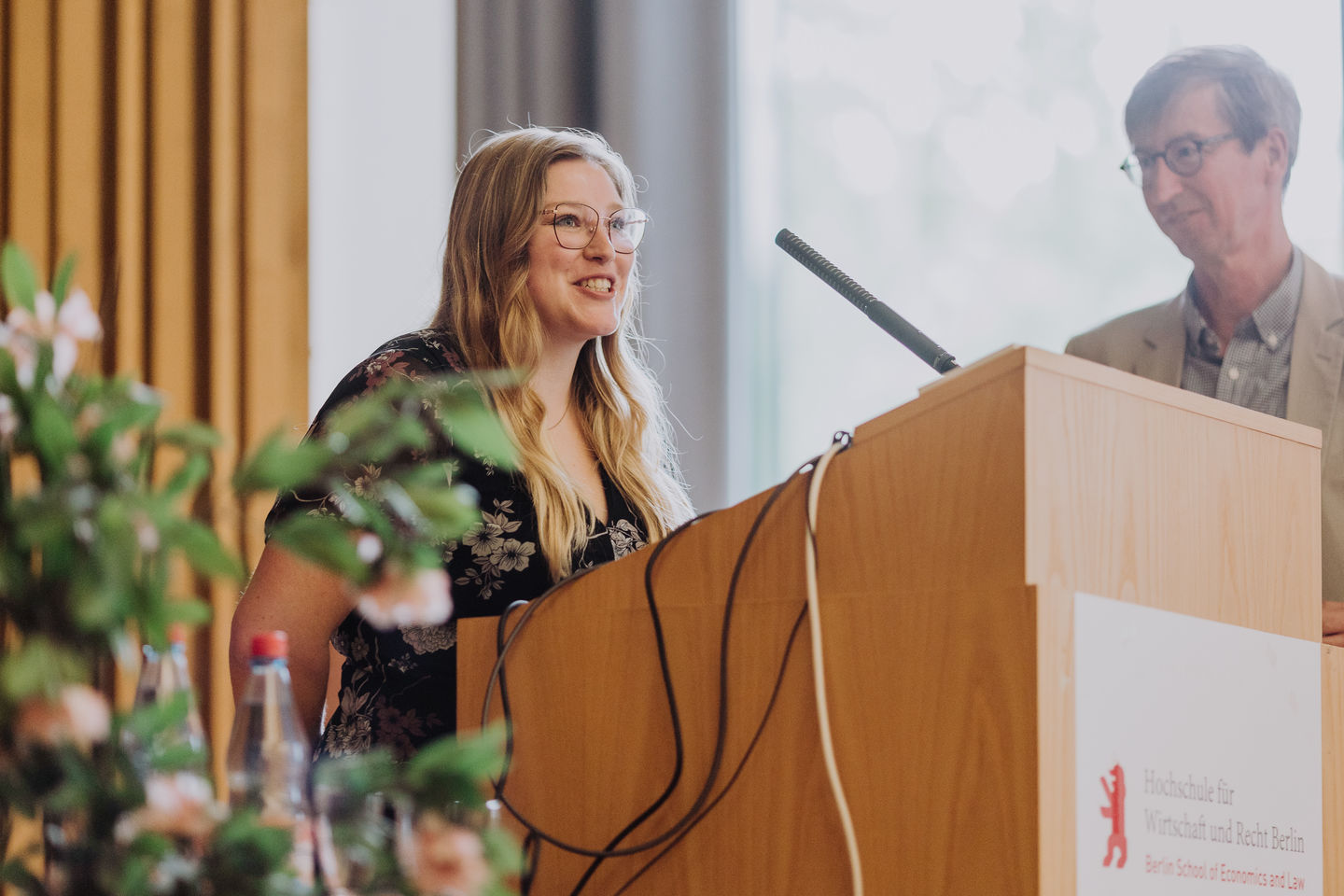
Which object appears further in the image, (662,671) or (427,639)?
(427,639)

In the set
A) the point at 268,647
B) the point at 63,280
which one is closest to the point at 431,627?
the point at 268,647

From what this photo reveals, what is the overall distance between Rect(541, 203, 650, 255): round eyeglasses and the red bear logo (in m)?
1.09

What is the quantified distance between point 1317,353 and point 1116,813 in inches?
62.3

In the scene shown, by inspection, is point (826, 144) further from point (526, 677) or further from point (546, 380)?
point (526, 677)

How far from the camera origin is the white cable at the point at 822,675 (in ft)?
2.96

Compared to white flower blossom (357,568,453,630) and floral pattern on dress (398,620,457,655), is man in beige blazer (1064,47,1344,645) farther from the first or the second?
white flower blossom (357,568,453,630)

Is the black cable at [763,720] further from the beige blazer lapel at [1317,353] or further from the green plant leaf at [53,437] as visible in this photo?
the beige blazer lapel at [1317,353]

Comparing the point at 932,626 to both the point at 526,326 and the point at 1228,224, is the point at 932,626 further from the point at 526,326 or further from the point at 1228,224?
the point at 1228,224

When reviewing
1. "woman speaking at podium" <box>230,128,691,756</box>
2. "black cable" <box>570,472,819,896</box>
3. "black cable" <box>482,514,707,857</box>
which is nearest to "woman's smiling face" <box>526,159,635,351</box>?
"woman speaking at podium" <box>230,128,691,756</box>

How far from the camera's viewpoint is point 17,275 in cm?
49

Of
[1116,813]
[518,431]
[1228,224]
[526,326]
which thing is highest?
[1228,224]

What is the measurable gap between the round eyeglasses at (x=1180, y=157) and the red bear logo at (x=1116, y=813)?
5.54 ft

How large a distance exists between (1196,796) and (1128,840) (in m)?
0.08

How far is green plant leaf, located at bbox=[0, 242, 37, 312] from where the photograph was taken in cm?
48
